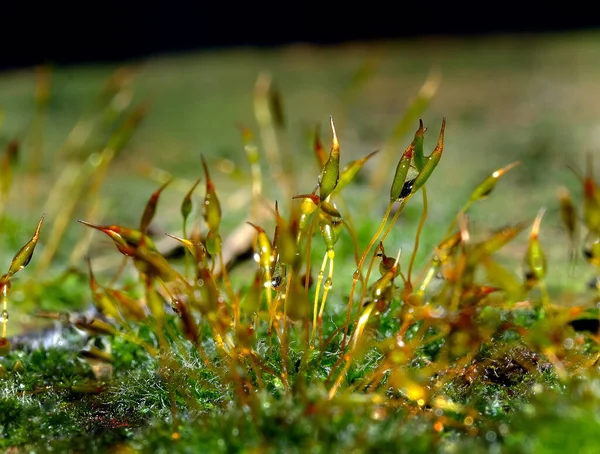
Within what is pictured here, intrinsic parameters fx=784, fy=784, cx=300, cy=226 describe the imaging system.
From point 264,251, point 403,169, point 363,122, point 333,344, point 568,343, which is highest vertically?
point 403,169

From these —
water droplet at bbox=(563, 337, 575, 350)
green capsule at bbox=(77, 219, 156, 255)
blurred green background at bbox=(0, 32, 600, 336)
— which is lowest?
blurred green background at bbox=(0, 32, 600, 336)

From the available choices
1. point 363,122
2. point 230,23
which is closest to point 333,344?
point 363,122

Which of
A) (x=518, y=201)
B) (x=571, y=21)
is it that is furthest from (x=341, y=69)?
(x=518, y=201)

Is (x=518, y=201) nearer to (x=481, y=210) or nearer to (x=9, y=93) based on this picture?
(x=481, y=210)

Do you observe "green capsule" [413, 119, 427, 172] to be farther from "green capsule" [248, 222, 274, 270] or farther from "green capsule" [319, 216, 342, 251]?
"green capsule" [248, 222, 274, 270]

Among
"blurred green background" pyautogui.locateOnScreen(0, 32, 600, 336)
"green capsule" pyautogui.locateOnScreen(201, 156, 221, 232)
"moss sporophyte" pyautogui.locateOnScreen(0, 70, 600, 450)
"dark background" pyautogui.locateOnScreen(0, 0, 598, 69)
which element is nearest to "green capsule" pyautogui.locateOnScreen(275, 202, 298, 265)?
"moss sporophyte" pyautogui.locateOnScreen(0, 70, 600, 450)

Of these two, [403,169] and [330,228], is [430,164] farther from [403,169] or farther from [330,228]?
[330,228]

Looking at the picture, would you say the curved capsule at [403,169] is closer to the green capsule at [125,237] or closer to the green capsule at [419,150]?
the green capsule at [419,150]

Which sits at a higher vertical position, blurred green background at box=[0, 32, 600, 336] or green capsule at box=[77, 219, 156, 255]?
green capsule at box=[77, 219, 156, 255]

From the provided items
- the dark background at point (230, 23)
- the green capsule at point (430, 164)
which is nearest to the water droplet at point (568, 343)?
the green capsule at point (430, 164)
